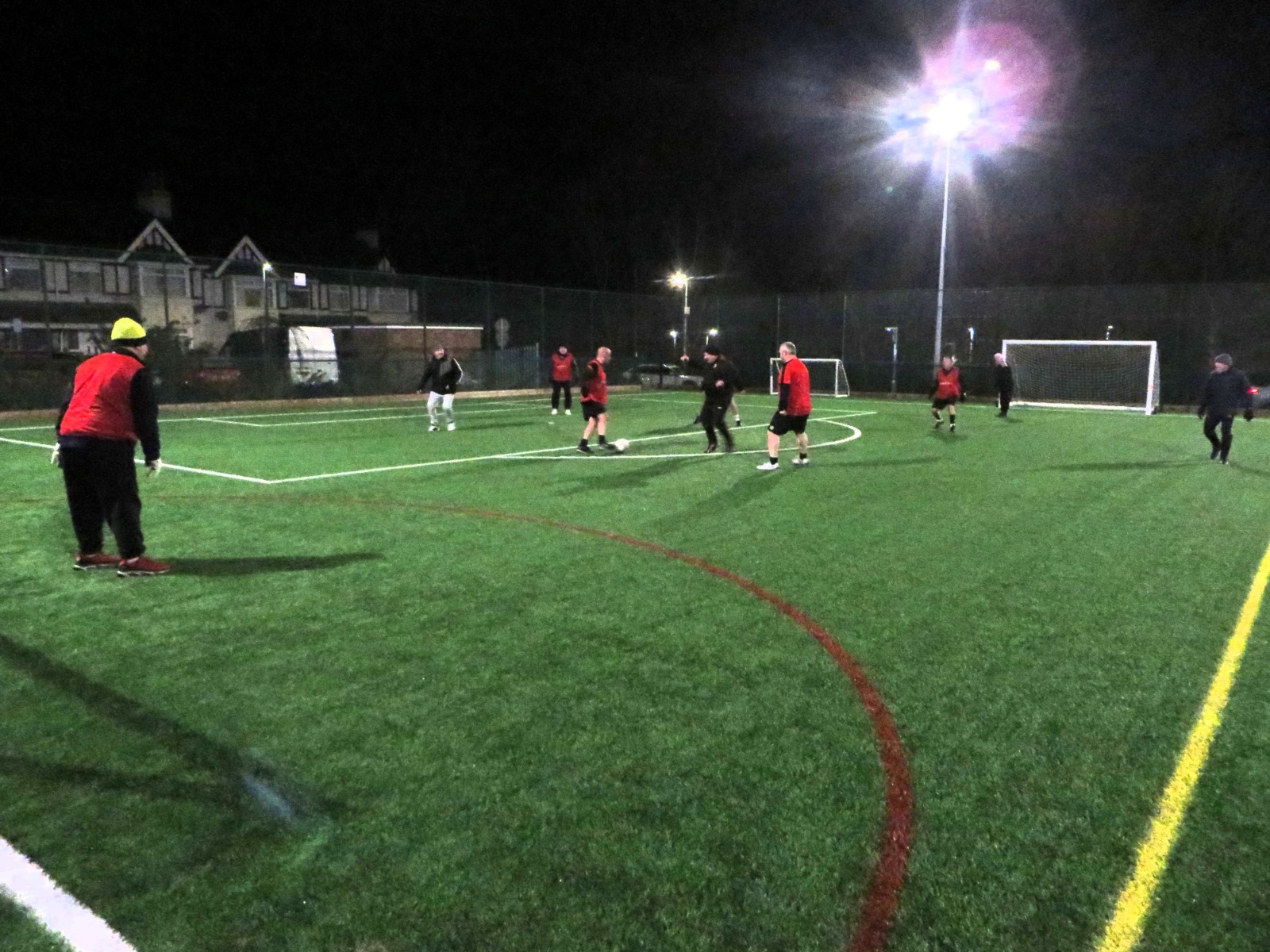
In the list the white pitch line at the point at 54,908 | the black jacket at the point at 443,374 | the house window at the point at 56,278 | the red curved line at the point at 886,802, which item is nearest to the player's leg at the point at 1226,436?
the red curved line at the point at 886,802

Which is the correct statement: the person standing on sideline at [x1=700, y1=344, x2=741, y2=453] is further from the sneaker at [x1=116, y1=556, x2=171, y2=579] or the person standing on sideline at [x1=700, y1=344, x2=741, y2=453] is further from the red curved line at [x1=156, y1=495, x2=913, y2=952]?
the sneaker at [x1=116, y1=556, x2=171, y2=579]

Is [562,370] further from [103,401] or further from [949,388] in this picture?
[103,401]

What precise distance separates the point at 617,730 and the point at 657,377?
114 feet

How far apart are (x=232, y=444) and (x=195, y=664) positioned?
41.2 ft

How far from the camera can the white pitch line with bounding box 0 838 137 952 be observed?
8.63 feet

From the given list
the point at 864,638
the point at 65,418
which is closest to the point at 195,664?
the point at 65,418

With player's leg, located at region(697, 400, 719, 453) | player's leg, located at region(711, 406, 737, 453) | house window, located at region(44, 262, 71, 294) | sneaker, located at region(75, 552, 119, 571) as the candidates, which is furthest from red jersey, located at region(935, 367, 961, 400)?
→ house window, located at region(44, 262, 71, 294)

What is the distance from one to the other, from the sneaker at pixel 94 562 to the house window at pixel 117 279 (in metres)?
22.6

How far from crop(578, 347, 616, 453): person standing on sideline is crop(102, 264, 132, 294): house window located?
18590mm

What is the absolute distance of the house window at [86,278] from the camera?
78.0 ft

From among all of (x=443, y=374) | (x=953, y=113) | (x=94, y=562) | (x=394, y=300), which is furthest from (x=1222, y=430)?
(x=394, y=300)

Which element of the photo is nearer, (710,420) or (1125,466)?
(1125,466)

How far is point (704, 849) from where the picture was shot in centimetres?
313

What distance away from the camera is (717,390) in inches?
569
